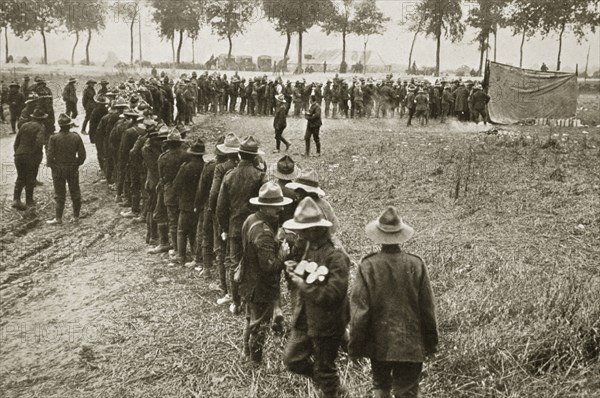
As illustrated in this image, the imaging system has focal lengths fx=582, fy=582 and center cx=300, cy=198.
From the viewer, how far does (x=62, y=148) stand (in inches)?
395

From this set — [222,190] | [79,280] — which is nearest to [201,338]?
[222,190]

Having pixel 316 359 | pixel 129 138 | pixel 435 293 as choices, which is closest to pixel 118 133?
pixel 129 138

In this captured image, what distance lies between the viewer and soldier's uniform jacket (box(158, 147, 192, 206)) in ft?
27.5

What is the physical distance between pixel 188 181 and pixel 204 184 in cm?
41

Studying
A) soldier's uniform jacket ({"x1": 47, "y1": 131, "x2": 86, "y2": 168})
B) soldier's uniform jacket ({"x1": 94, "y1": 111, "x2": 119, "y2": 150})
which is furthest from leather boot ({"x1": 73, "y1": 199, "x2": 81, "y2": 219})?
soldier's uniform jacket ({"x1": 94, "y1": 111, "x2": 119, "y2": 150})

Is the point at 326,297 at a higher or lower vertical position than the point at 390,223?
lower

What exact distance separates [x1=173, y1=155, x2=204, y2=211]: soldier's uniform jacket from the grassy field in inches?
37.8

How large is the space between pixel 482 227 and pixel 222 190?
4.61 m

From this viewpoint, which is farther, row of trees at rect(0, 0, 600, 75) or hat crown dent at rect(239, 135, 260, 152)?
row of trees at rect(0, 0, 600, 75)

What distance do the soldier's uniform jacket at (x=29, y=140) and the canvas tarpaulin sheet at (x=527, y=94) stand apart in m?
17.6

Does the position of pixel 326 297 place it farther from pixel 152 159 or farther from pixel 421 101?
pixel 421 101

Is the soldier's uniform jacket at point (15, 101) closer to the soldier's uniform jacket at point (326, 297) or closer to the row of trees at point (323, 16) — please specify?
the soldier's uniform jacket at point (326, 297)

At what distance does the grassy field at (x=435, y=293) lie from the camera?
4.94 m

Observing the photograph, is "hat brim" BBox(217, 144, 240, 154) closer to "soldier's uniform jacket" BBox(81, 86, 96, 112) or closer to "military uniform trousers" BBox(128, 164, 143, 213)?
"military uniform trousers" BBox(128, 164, 143, 213)
